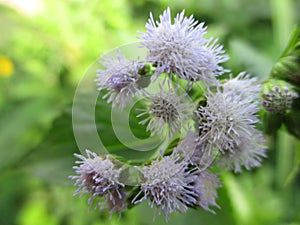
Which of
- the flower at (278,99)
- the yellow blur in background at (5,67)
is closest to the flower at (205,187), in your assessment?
the flower at (278,99)

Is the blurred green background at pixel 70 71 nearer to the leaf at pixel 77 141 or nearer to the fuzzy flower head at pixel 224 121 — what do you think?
the leaf at pixel 77 141

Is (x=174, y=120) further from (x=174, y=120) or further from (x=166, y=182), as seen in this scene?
(x=166, y=182)

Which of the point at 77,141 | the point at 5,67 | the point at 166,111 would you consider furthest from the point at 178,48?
the point at 5,67

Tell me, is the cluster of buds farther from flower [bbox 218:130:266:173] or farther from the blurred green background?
the blurred green background

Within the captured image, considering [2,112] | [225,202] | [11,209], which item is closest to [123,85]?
[225,202]

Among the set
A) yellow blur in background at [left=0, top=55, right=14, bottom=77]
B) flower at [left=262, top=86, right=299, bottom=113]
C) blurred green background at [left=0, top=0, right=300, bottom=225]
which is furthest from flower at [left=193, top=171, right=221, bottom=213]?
yellow blur in background at [left=0, top=55, right=14, bottom=77]

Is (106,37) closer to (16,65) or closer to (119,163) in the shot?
(16,65)
